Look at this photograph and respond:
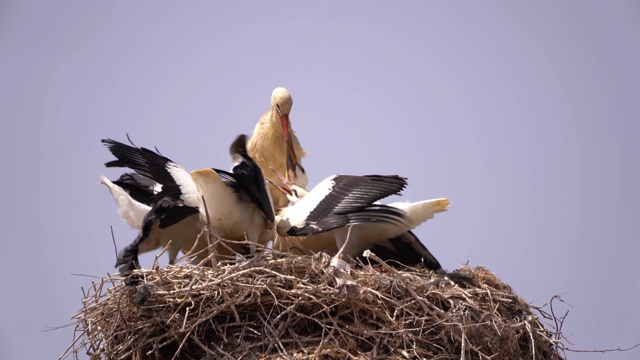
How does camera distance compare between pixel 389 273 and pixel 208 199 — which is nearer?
pixel 389 273

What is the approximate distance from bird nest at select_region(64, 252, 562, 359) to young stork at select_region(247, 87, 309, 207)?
190cm

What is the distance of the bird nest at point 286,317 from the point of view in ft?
16.6

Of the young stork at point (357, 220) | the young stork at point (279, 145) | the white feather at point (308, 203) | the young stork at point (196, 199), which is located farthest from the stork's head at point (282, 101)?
the young stork at point (196, 199)

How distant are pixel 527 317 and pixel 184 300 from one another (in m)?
1.87

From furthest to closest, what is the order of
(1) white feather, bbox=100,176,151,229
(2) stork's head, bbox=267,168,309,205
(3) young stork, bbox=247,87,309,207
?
1. (3) young stork, bbox=247,87,309,207
2. (2) stork's head, bbox=267,168,309,205
3. (1) white feather, bbox=100,176,151,229

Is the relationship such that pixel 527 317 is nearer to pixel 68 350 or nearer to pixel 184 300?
pixel 184 300

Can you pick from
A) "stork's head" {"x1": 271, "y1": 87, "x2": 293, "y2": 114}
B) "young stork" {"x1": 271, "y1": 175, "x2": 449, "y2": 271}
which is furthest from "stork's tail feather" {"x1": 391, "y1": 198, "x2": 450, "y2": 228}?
"stork's head" {"x1": 271, "y1": 87, "x2": 293, "y2": 114}

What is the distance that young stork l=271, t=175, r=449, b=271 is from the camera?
597 centimetres

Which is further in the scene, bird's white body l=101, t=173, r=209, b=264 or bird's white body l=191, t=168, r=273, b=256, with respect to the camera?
bird's white body l=101, t=173, r=209, b=264

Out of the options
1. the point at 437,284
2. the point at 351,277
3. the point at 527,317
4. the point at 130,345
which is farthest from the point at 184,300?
the point at 527,317

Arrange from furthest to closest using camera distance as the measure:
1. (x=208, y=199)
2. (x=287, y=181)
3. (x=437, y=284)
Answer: (x=287, y=181) → (x=208, y=199) → (x=437, y=284)

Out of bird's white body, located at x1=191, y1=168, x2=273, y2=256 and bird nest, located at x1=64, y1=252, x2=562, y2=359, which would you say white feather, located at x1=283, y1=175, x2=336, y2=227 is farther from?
bird nest, located at x1=64, y1=252, x2=562, y2=359

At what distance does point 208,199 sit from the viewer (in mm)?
5809

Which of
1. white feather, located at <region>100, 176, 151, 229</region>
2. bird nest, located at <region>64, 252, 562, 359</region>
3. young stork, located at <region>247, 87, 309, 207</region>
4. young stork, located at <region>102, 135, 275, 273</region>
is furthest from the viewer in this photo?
Result: young stork, located at <region>247, 87, 309, 207</region>
